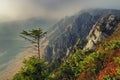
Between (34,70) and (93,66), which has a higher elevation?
(93,66)

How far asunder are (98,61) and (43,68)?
141ft

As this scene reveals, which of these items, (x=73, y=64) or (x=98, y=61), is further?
(x=73, y=64)

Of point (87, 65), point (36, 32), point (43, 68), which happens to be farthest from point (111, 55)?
point (43, 68)

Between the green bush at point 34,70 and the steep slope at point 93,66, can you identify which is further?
the steep slope at point 93,66

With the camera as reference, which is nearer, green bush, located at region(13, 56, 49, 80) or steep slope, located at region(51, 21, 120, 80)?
green bush, located at region(13, 56, 49, 80)

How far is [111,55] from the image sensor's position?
414 ft

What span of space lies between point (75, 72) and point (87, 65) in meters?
8.56

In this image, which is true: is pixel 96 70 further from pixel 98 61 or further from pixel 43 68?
pixel 43 68

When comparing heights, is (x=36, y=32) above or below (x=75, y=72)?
above

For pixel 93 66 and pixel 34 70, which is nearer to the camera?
pixel 34 70

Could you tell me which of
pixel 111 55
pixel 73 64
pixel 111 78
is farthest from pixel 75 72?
pixel 111 78

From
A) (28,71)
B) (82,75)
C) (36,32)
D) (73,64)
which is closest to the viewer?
(28,71)

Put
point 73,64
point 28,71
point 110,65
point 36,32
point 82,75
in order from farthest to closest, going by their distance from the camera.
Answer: point 73,64
point 82,75
point 110,65
point 36,32
point 28,71

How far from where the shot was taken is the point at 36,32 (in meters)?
86.2
